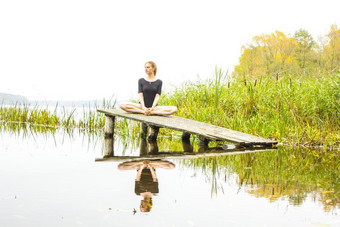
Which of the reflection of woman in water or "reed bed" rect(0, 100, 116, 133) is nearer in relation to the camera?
the reflection of woman in water

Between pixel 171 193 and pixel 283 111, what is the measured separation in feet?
19.2

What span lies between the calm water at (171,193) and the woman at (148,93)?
10.5ft

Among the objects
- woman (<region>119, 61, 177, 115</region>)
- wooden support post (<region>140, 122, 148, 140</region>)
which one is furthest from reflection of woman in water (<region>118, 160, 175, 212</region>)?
wooden support post (<region>140, 122, 148, 140</region>)

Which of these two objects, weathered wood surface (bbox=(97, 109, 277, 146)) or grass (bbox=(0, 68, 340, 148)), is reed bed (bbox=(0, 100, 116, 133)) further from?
weathered wood surface (bbox=(97, 109, 277, 146))

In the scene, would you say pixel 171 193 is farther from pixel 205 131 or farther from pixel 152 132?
pixel 152 132

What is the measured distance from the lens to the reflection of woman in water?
10.9ft

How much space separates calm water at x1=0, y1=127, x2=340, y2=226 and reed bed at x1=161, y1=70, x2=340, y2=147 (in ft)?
8.32

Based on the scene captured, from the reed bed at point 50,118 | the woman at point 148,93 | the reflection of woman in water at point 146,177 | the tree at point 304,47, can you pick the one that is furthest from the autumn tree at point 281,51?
the reflection of woman in water at point 146,177

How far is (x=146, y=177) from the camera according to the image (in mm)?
4332

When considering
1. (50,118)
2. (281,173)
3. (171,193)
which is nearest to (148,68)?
(281,173)

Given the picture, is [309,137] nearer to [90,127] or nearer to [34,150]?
[34,150]

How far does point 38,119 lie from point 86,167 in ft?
31.8

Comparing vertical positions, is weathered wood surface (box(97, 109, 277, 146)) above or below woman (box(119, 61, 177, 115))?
below

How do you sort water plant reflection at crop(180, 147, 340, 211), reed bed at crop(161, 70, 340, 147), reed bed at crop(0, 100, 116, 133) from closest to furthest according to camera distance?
water plant reflection at crop(180, 147, 340, 211), reed bed at crop(161, 70, 340, 147), reed bed at crop(0, 100, 116, 133)
